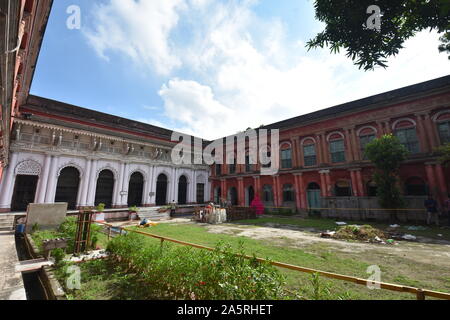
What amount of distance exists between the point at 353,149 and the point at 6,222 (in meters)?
23.1

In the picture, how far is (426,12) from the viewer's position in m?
4.80

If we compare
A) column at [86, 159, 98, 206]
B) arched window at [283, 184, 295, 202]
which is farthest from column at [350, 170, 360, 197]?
column at [86, 159, 98, 206]

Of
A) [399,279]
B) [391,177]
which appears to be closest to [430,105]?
[391,177]

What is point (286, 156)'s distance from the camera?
19.3 metres

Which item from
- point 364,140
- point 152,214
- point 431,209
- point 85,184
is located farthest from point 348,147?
point 85,184

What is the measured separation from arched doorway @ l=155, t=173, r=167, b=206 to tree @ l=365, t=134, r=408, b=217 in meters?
18.8

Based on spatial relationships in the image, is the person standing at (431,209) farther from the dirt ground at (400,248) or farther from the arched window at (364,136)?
the arched window at (364,136)

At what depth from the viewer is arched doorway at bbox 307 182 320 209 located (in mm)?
16655

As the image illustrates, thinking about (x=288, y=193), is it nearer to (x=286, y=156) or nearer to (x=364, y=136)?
(x=286, y=156)

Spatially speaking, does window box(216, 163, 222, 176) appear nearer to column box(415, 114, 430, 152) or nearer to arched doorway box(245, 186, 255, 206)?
arched doorway box(245, 186, 255, 206)

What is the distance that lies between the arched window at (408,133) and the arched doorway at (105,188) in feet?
76.4
